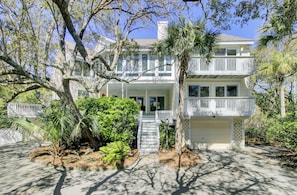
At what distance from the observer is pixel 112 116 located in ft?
35.1

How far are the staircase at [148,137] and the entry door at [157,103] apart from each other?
13.8 feet

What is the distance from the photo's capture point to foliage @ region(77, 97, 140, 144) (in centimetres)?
1072

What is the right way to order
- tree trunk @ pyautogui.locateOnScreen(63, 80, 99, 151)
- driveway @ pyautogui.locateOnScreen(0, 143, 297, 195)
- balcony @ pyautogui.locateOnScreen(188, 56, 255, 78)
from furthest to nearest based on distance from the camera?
balcony @ pyautogui.locateOnScreen(188, 56, 255, 78) < tree trunk @ pyautogui.locateOnScreen(63, 80, 99, 151) < driveway @ pyautogui.locateOnScreen(0, 143, 297, 195)

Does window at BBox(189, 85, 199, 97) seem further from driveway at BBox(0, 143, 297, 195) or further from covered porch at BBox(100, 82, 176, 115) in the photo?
driveway at BBox(0, 143, 297, 195)

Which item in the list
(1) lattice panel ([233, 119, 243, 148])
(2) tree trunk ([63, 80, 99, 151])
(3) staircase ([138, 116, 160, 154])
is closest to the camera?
(2) tree trunk ([63, 80, 99, 151])

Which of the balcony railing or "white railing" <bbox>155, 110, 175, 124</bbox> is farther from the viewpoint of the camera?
"white railing" <bbox>155, 110, 175, 124</bbox>

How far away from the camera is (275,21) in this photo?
6.74 metres

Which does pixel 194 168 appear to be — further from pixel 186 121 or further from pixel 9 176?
pixel 9 176

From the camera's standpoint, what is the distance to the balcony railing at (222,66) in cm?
1271

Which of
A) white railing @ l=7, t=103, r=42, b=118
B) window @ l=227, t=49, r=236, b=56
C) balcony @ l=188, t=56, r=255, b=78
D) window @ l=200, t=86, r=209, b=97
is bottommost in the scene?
white railing @ l=7, t=103, r=42, b=118

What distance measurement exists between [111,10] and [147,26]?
8.36 ft

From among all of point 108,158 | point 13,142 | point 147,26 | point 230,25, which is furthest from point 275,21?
point 13,142

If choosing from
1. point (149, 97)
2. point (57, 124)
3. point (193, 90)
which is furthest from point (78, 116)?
point (149, 97)

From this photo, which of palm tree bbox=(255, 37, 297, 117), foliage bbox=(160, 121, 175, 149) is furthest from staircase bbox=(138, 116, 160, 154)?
palm tree bbox=(255, 37, 297, 117)
